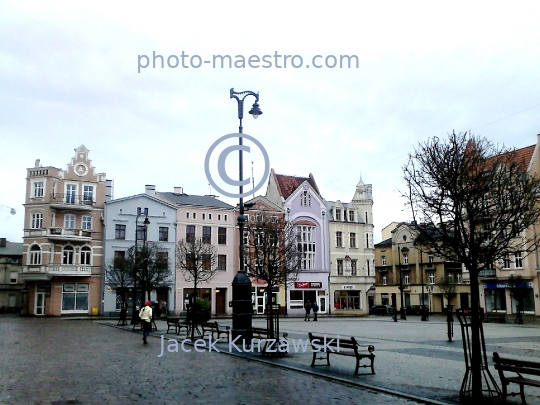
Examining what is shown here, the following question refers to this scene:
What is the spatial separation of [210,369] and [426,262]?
61.5 m

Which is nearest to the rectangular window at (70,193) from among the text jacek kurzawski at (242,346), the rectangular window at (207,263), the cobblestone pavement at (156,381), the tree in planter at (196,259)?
the tree in planter at (196,259)

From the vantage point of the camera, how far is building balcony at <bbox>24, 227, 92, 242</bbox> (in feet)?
159

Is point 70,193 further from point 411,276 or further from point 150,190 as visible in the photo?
point 411,276

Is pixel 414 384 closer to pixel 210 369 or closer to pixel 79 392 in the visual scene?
pixel 210 369

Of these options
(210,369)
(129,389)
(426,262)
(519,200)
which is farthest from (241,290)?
(426,262)

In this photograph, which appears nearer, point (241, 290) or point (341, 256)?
point (241, 290)

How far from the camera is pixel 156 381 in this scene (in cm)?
1165

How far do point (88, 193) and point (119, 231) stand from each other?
4.49 m

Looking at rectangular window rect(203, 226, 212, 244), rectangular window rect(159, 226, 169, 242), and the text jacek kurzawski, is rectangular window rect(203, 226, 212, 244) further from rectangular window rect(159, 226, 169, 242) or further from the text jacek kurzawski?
the text jacek kurzawski

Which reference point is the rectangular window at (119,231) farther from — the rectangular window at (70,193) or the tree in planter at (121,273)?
the tree in planter at (121,273)

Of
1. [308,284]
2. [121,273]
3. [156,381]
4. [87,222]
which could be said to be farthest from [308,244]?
[156,381]

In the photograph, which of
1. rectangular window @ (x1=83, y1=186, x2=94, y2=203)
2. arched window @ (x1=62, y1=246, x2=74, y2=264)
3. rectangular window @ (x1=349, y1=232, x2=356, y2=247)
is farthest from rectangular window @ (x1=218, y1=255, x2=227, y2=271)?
rectangular window @ (x1=349, y1=232, x2=356, y2=247)

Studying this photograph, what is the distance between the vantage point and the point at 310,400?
31.7ft

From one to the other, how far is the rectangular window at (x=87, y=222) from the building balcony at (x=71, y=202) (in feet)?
3.01
